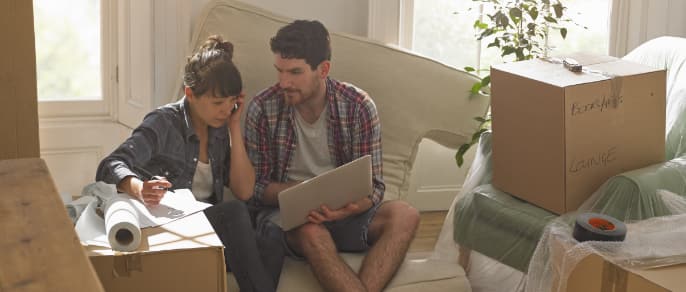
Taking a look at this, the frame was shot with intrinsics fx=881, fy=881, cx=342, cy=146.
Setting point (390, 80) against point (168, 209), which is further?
point (390, 80)

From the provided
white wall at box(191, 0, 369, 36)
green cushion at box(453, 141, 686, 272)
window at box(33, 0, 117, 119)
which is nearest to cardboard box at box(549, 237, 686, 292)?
green cushion at box(453, 141, 686, 272)

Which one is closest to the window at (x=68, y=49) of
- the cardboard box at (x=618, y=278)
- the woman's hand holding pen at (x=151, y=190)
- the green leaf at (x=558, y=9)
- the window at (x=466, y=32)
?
the window at (x=466, y=32)

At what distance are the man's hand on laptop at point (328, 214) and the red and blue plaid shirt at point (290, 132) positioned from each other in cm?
12

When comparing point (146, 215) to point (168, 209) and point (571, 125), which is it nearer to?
point (168, 209)

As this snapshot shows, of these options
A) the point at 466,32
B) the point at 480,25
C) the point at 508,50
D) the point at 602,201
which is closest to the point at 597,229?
the point at 602,201

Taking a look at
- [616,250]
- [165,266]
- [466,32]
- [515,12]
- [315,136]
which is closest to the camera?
[165,266]

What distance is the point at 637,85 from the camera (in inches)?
98.3

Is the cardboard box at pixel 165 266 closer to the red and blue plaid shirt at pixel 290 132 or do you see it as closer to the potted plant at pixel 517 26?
the red and blue plaid shirt at pixel 290 132

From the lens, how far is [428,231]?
3500 mm

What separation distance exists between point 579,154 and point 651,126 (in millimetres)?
284

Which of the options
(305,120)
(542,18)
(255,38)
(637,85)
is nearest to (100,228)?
(305,120)

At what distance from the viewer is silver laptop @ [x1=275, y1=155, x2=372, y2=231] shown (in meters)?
2.37

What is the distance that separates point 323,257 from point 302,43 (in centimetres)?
63

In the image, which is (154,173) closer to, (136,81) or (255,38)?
(255,38)
